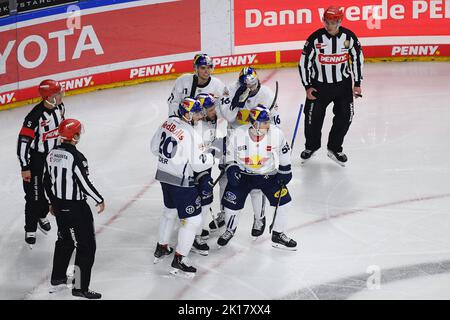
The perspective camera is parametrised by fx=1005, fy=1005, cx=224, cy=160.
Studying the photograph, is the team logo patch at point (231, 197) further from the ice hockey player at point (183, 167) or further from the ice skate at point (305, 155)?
the ice skate at point (305, 155)

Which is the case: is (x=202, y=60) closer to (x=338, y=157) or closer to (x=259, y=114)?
(x=259, y=114)

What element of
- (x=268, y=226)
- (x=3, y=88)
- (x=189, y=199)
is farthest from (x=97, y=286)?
(x=3, y=88)

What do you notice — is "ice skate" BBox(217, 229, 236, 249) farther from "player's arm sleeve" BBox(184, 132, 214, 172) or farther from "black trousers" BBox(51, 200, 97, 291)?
"black trousers" BBox(51, 200, 97, 291)

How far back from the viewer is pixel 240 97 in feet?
27.0

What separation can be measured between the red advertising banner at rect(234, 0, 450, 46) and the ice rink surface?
986 mm

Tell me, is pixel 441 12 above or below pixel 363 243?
above

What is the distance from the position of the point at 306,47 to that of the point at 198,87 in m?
1.63

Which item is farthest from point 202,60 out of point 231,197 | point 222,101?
point 231,197

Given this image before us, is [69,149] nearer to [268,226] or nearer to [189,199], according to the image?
[189,199]

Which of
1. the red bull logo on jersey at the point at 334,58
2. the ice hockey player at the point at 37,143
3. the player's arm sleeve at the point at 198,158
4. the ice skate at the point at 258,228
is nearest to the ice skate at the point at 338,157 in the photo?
the red bull logo on jersey at the point at 334,58

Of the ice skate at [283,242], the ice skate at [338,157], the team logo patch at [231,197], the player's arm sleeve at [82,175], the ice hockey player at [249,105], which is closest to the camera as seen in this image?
the player's arm sleeve at [82,175]

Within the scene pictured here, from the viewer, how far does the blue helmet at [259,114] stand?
7625 mm

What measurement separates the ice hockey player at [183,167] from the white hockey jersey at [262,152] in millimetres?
337

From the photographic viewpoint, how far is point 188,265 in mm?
7559
